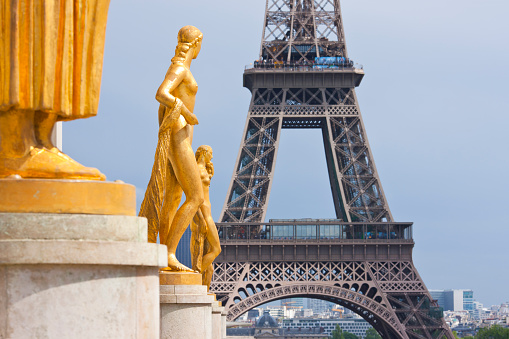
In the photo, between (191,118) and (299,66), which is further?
(299,66)

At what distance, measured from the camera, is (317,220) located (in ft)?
205

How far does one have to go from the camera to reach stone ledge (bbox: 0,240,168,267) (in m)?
4.27

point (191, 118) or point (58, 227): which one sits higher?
point (191, 118)

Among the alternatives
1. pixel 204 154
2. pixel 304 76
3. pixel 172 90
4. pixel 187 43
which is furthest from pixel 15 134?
pixel 304 76

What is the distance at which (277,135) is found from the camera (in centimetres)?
6500

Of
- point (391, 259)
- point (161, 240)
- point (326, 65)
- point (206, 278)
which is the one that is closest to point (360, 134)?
point (326, 65)

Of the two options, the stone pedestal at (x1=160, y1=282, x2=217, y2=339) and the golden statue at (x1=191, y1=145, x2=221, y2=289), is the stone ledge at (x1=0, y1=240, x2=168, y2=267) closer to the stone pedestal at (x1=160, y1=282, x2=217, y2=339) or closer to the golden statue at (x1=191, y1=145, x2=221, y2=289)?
the stone pedestal at (x1=160, y1=282, x2=217, y2=339)

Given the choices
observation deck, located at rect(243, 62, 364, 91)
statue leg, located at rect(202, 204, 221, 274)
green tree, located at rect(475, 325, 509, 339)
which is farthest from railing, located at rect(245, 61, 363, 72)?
statue leg, located at rect(202, 204, 221, 274)

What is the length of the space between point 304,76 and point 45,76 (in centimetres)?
6136

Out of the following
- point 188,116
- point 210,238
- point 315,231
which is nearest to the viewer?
point 188,116

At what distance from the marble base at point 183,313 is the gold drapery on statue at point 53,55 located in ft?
16.0

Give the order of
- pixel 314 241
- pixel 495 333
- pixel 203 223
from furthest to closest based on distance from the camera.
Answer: pixel 495 333 → pixel 314 241 → pixel 203 223

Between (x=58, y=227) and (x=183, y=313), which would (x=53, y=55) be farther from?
(x=183, y=313)

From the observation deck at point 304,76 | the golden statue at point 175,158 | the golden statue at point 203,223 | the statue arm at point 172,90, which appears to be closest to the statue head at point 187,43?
the golden statue at point 175,158
